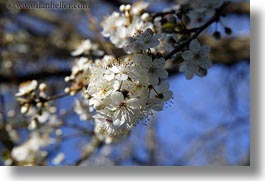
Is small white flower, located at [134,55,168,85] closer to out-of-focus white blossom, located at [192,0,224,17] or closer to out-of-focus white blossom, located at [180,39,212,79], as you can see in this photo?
out-of-focus white blossom, located at [180,39,212,79]

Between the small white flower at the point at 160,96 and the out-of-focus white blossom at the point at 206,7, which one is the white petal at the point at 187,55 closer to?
the small white flower at the point at 160,96

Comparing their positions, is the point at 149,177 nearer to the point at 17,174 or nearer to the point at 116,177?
the point at 116,177

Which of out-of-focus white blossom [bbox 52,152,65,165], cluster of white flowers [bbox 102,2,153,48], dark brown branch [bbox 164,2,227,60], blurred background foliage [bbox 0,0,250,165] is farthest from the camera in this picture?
blurred background foliage [bbox 0,0,250,165]

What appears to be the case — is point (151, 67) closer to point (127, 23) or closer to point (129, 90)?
point (129, 90)

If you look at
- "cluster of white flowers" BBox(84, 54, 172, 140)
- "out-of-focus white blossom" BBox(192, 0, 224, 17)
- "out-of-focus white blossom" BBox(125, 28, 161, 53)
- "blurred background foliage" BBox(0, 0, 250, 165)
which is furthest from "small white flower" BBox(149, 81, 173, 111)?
"blurred background foliage" BBox(0, 0, 250, 165)

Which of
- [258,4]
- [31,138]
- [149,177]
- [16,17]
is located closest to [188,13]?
[258,4]

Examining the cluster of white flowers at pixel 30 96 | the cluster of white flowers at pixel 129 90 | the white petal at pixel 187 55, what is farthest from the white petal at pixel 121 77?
the cluster of white flowers at pixel 30 96

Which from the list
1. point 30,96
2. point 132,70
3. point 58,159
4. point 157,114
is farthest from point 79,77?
point 157,114
